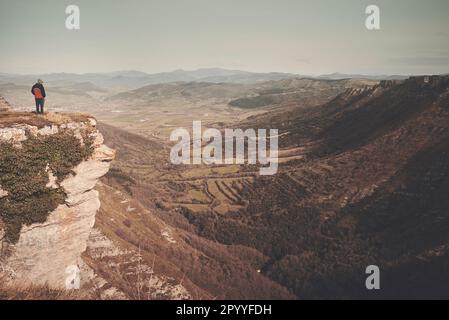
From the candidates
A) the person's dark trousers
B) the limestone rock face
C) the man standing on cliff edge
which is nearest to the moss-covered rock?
the limestone rock face

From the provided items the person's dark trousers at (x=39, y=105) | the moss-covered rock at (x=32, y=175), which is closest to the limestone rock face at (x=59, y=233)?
the moss-covered rock at (x=32, y=175)

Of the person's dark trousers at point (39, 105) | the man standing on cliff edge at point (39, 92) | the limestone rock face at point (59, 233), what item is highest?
the man standing on cliff edge at point (39, 92)

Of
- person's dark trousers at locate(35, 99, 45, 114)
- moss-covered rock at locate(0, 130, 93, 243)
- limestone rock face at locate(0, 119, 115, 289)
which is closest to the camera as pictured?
moss-covered rock at locate(0, 130, 93, 243)

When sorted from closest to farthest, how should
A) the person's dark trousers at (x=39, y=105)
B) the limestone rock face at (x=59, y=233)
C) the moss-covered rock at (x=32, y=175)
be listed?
the moss-covered rock at (x=32, y=175) < the limestone rock face at (x=59, y=233) < the person's dark trousers at (x=39, y=105)

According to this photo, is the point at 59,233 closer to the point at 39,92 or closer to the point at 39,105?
the point at 39,105

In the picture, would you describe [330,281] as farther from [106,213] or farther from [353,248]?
[106,213]

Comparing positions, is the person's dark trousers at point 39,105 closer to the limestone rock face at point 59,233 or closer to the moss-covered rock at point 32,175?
the limestone rock face at point 59,233

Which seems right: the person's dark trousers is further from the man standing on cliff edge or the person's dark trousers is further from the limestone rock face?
the limestone rock face
